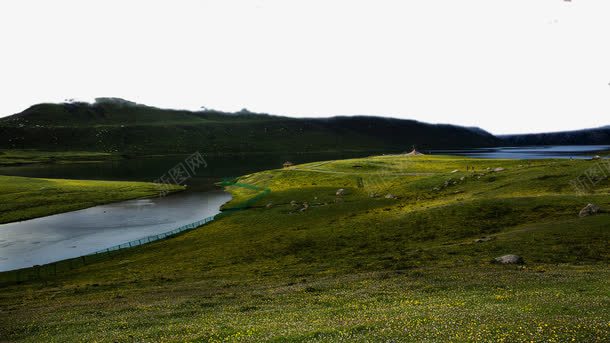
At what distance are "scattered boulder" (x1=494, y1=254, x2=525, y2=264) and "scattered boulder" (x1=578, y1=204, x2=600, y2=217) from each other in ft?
79.8

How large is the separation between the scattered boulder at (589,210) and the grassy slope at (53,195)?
137067 mm

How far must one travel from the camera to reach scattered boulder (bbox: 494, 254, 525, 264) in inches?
1897

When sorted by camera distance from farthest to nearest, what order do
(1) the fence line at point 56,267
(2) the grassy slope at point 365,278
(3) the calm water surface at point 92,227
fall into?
(3) the calm water surface at point 92,227, (1) the fence line at point 56,267, (2) the grassy slope at point 365,278

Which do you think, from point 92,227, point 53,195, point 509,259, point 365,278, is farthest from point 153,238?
point 53,195

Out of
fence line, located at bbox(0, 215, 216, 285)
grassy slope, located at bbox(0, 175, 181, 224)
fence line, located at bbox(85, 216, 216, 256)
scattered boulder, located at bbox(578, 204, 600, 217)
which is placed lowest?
fence line, located at bbox(0, 215, 216, 285)

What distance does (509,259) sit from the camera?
1912 inches

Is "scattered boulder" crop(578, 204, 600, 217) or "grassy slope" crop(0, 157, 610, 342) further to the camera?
"scattered boulder" crop(578, 204, 600, 217)

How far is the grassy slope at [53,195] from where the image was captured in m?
119

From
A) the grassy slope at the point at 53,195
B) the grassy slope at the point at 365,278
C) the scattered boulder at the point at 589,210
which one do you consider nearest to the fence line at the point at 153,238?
the grassy slope at the point at 365,278

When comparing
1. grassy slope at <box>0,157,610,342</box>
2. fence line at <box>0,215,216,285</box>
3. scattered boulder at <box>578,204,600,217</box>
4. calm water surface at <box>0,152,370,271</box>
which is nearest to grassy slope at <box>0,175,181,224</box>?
calm water surface at <box>0,152,370,271</box>

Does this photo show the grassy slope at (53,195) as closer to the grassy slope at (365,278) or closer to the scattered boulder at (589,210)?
the grassy slope at (365,278)

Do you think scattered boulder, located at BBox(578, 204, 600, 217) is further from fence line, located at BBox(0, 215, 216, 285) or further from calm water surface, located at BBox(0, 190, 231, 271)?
calm water surface, located at BBox(0, 190, 231, 271)

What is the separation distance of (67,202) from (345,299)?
12884cm

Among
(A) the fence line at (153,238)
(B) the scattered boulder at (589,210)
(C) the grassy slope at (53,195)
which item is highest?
(B) the scattered boulder at (589,210)
